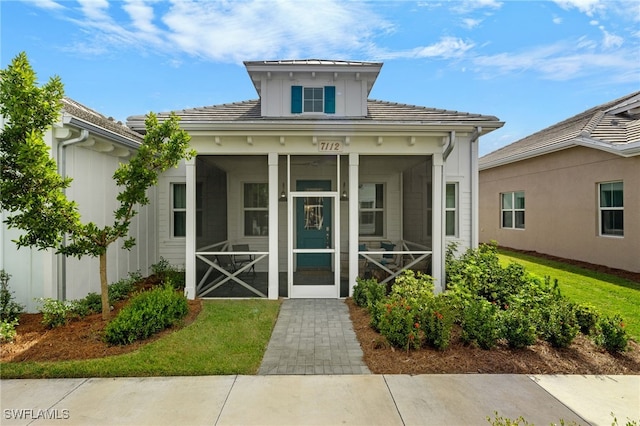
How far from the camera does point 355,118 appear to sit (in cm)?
962

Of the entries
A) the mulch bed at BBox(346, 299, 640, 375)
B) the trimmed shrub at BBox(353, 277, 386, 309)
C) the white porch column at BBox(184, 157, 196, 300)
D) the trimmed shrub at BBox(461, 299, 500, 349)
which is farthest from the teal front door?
the trimmed shrub at BBox(461, 299, 500, 349)

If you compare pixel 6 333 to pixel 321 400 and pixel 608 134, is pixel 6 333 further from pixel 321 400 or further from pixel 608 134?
pixel 608 134

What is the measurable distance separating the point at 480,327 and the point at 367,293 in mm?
2239

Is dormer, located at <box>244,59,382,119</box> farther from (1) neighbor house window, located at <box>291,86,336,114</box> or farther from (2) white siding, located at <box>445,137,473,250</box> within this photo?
(2) white siding, located at <box>445,137,473,250</box>

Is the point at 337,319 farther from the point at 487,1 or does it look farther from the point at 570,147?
the point at 570,147

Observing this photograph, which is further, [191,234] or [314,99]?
[314,99]

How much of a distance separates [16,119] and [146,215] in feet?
14.1

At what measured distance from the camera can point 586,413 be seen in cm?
335

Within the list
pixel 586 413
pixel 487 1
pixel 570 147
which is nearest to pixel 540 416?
pixel 586 413

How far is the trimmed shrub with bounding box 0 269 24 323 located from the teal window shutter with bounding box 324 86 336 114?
26.9 feet

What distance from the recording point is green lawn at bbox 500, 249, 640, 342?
622 cm

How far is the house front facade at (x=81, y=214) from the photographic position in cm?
581

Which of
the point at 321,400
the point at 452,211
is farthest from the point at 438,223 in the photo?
the point at 321,400

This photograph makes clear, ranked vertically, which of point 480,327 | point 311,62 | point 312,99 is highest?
point 311,62
